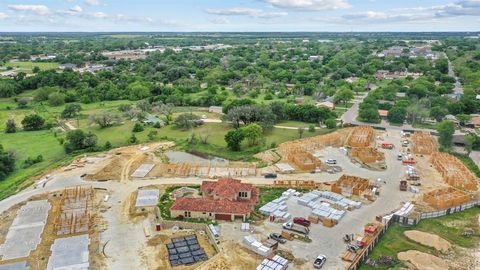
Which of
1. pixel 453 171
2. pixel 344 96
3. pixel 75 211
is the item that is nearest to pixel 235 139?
pixel 75 211

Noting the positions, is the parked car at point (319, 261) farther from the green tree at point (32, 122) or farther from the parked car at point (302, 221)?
the green tree at point (32, 122)

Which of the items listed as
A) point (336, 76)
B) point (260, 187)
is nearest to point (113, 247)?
point (260, 187)

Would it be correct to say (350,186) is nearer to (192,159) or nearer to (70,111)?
(192,159)

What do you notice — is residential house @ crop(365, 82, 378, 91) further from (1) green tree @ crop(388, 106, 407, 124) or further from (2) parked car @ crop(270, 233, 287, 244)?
(2) parked car @ crop(270, 233, 287, 244)

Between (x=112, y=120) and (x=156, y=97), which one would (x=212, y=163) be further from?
(x=156, y=97)

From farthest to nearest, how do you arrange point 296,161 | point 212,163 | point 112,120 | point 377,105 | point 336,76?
point 336,76
point 377,105
point 112,120
point 212,163
point 296,161

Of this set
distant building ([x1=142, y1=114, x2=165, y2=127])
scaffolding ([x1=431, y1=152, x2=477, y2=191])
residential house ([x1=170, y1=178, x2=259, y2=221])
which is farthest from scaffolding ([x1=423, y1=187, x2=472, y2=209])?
distant building ([x1=142, y1=114, x2=165, y2=127])
